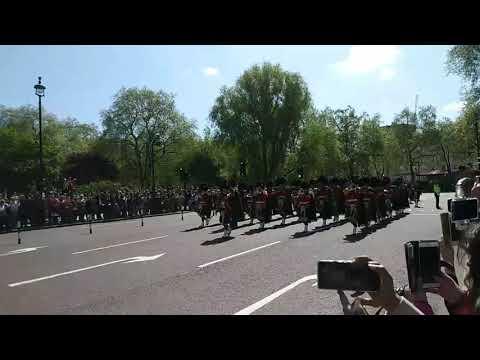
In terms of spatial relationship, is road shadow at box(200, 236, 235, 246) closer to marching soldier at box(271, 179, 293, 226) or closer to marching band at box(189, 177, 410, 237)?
marching band at box(189, 177, 410, 237)

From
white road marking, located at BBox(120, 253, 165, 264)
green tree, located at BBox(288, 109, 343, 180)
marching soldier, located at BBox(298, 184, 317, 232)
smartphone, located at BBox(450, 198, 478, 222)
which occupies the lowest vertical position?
white road marking, located at BBox(120, 253, 165, 264)

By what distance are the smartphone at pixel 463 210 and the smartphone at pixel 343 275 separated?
1556mm

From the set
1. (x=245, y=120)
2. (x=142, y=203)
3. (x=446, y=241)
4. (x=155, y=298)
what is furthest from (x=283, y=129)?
(x=446, y=241)

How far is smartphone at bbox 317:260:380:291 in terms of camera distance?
1.87 meters

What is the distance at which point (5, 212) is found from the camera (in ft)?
80.0

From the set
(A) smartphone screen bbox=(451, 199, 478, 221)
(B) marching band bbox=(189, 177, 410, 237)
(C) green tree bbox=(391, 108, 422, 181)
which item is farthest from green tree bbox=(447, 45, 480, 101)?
(C) green tree bbox=(391, 108, 422, 181)

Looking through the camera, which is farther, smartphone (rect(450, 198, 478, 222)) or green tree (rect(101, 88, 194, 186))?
green tree (rect(101, 88, 194, 186))

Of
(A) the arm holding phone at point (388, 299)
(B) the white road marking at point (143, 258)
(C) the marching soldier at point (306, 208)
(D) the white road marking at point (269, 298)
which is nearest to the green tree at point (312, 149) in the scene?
(C) the marching soldier at point (306, 208)

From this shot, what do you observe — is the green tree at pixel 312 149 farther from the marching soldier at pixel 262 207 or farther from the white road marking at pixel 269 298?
the white road marking at pixel 269 298

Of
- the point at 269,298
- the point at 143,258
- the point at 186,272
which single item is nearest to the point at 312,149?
the point at 143,258

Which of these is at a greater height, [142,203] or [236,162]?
[236,162]

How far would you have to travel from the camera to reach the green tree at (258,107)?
4919 centimetres
